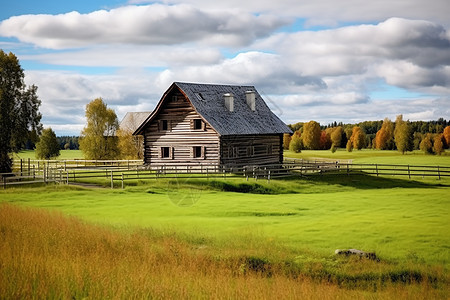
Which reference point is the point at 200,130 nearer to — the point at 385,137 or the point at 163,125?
the point at 163,125

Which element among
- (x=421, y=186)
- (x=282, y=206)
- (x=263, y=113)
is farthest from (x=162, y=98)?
(x=421, y=186)

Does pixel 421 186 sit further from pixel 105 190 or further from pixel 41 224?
pixel 41 224

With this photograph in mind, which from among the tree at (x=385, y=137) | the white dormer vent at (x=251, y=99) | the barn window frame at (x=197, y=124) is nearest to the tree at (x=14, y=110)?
the barn window frame at (x=197, y=124)

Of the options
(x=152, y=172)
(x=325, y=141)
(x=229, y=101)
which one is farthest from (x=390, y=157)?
(x=152, y=172)

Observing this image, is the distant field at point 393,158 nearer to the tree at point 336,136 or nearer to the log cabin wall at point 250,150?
the log cabin wall at point 250,150

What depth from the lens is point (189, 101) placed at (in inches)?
1847

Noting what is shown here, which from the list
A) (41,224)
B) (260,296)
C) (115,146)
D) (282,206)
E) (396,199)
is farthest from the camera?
(115,146)

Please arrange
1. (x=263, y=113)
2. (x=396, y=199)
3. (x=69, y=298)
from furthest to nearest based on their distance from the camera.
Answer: (x=263, y=113), (x=396, y=199), (x=69, y=298)

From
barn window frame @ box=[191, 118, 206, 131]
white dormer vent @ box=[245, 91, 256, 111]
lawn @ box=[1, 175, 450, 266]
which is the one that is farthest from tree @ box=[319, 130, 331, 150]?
lawn @ box=[1, 175, 450, 266]

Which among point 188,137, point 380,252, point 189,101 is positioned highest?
point 189,101

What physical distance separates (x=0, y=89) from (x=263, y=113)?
27.2 m

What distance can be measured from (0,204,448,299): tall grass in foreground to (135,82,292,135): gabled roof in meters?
27.6

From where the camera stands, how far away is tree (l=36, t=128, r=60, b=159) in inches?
3536

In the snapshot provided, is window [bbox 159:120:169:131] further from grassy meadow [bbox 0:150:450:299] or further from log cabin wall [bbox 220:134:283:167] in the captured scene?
grassy meadow [bbox 0:150:450:299]
